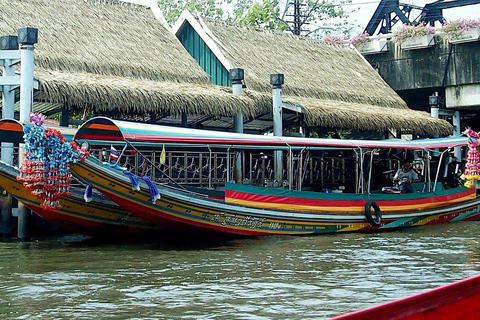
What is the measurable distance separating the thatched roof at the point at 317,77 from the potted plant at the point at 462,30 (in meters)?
2.42

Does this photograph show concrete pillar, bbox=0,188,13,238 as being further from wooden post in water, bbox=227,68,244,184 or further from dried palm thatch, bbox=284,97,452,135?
dried palm thatch, bbox=284,97,452,135

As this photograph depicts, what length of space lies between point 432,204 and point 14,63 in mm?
8400

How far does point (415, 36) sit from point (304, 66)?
441 centimetres

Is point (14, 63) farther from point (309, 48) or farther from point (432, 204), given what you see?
point (309, 48)

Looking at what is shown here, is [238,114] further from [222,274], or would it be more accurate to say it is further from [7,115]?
[222,274]

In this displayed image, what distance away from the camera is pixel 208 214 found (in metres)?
11.5

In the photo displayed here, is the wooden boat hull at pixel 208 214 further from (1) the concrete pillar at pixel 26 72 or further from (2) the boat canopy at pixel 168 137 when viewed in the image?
(1) the concrete pillar at pixel 26 72

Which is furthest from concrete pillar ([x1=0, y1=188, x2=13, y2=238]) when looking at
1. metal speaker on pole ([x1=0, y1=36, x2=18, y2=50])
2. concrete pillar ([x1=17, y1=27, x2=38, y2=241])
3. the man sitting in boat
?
the man sitting in boat

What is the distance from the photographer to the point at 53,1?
55.5ft

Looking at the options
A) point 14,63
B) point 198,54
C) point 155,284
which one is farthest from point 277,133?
point 155,284

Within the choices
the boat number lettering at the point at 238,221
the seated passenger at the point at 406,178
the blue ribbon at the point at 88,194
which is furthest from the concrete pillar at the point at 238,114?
the blue ribbon at the point at 88,194

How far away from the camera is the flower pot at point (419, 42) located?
899 inches

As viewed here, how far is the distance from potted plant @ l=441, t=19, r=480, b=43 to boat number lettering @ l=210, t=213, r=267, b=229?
12.5m

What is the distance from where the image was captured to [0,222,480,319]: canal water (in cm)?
700
